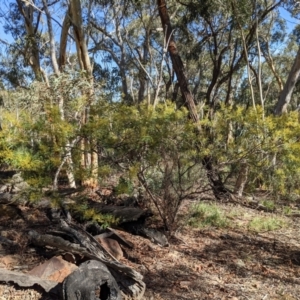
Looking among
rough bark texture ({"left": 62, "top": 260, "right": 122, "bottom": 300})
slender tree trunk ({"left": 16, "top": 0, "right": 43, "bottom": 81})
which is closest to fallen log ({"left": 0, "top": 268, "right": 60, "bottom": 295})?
rough bark texture ({"left": 62, "top": 260, "right": 122, "bottom": 300})

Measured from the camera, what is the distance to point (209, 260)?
5.01 m

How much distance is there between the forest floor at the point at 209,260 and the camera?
4047 mm

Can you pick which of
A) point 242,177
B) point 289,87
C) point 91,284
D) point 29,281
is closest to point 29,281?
point 29,281

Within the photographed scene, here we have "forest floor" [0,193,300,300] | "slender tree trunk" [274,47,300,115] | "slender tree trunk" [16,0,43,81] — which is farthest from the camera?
"slender tree trunk" [16,0,43,81]

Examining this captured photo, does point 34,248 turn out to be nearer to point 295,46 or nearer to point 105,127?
point 105,127

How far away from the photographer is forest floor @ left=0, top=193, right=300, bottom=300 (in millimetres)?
4047

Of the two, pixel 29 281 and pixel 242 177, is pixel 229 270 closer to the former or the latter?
pixel 242 177

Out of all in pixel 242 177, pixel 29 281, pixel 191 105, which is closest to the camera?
pixel 29 281

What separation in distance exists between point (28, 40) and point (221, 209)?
7563 mm

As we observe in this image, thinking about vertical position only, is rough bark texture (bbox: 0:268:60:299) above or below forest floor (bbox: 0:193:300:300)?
above

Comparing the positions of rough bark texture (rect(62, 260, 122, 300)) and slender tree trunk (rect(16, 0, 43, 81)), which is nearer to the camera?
rough bark texture (rect(62, 260, 122, 300))

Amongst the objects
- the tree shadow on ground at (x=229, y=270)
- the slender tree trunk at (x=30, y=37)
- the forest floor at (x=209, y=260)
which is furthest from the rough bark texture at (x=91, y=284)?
the slender tree trunk at (x=30, y=37)

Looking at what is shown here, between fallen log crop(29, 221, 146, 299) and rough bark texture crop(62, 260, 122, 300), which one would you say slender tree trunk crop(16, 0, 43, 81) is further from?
rough bark texture crop(62, 260, 122, 300)

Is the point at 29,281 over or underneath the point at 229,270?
over
